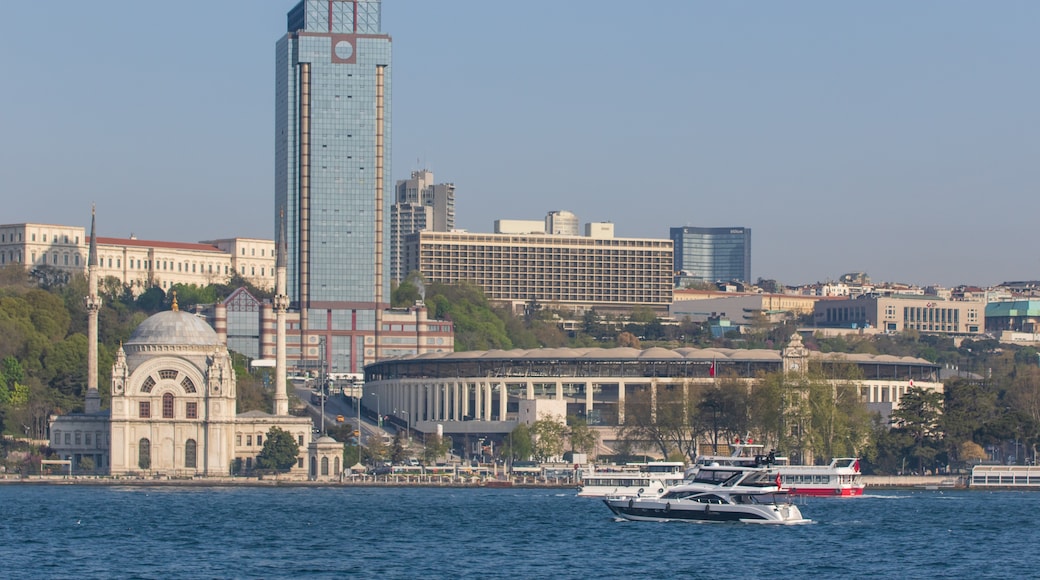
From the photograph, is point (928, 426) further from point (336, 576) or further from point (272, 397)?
point (336, 576)

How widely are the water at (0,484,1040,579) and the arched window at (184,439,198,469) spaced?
22616 millimetres

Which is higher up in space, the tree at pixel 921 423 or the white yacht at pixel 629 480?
the tree at pixel 921 423

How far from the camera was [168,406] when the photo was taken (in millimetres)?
150375

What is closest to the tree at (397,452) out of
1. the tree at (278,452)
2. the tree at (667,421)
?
the tree at (278,452)

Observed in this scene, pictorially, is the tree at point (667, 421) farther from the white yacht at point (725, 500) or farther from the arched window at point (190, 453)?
the white yacht at point (725, 500)

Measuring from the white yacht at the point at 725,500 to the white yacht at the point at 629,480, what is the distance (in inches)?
650

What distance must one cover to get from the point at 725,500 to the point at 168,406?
62.3 metres

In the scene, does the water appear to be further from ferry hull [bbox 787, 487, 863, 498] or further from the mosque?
the mosque

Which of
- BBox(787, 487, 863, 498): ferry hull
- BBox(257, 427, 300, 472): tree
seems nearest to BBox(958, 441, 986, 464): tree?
BBox(787, 487, 863, 498): ferry hull

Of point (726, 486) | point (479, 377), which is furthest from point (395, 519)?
point (479, 377)

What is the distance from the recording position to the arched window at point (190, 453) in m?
150

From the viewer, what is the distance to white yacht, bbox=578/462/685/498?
401ft

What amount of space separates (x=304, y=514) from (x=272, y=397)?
65.6 metres

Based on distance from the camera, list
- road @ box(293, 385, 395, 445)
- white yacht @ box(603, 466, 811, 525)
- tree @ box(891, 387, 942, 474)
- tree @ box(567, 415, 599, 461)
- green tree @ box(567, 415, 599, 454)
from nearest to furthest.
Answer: white yacht @ box(603, 466, 811, 525) → tree @ box(891, 387, 942, 474) → tree @ box(567, 415, 599, 461) → green tree @ box(567, 415, 599, 454) → road @ box(293, 385, 395, 445)
